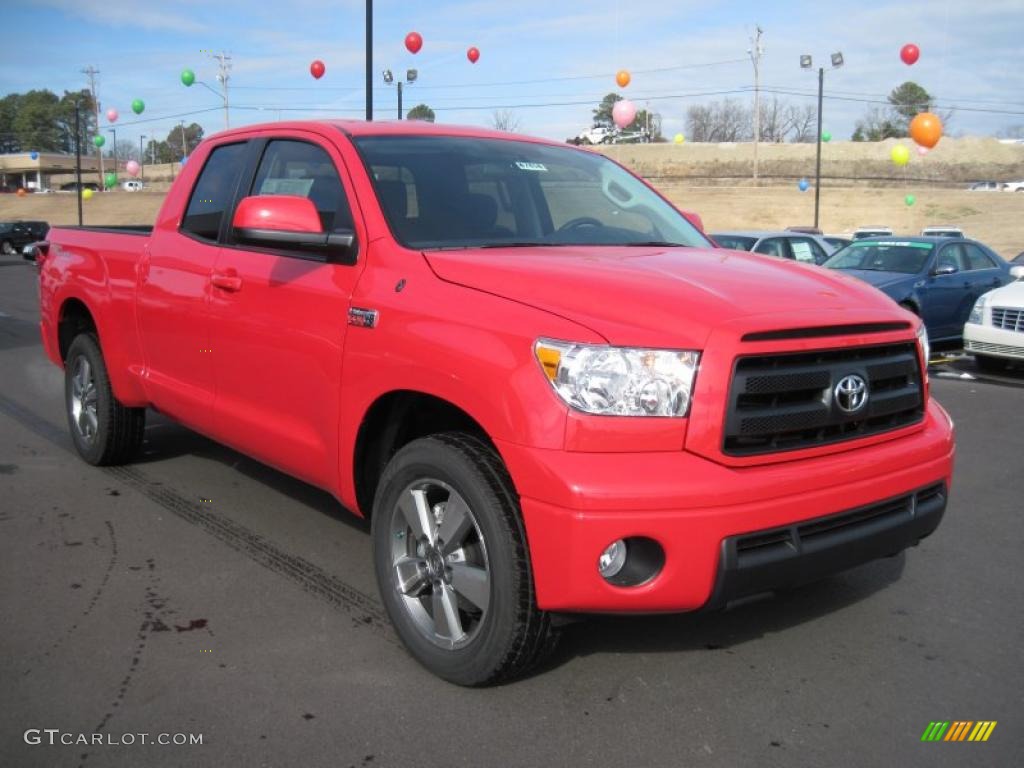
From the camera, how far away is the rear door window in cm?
473

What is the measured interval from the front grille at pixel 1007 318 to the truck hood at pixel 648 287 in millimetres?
7865

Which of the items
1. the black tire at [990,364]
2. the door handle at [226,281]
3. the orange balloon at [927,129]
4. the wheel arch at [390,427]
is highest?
the orange balloon at [927,129]

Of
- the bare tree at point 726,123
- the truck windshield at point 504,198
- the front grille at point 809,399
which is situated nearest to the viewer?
the front grille at point 809,399

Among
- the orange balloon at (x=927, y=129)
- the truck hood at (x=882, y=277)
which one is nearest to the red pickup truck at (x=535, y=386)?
the truck hood at (x=882, y=277)

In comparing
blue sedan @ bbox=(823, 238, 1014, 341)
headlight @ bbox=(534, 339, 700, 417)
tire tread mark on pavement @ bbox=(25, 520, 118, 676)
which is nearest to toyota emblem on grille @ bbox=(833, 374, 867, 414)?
headlight @ bbox=(534, 339, 700, 417)

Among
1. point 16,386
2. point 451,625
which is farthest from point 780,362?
point 16,386

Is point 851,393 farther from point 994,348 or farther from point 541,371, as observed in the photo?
point 994,348

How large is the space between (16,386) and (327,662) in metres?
7.11

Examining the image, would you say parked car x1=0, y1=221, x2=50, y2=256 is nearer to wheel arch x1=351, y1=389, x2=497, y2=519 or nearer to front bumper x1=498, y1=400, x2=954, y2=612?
wheel arch x1=351, y1=389, x2=497, y2=519

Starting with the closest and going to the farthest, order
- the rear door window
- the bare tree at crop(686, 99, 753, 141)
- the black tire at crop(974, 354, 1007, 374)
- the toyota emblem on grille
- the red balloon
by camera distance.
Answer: the toyota emblem on grille < the rear door window < the black tire at crop(974, 354, 1007, 374) < the red balloon < the bare tree at crop(686, 99, 753, 141)

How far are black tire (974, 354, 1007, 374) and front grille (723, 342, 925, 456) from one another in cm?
870

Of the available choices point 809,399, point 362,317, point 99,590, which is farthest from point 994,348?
point 99,590

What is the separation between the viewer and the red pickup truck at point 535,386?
9.11 ft

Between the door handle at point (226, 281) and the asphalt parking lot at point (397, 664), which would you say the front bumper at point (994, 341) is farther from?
the door handle at point (226, 281)
